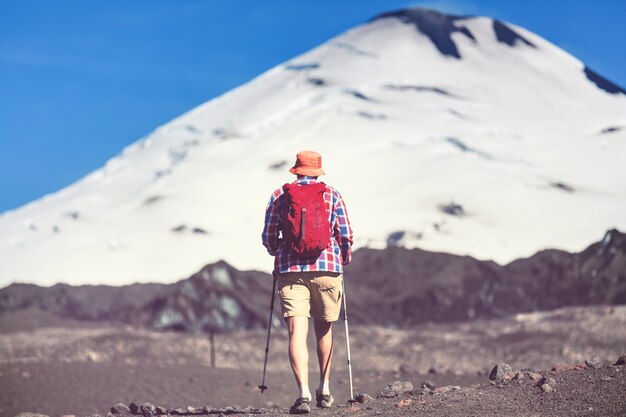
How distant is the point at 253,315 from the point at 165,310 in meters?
1.48

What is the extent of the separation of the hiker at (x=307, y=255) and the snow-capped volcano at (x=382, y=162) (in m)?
21.3

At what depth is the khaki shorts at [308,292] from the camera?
6062mm

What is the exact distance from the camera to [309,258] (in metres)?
6.03

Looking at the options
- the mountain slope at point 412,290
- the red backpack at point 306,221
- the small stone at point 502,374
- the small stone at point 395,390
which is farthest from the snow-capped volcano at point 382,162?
the red backpack at point 306,221

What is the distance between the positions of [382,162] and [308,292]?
26.9 m

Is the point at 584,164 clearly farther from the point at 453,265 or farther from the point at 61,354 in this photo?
the point at 61,354

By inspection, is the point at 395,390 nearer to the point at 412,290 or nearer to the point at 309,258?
the point at 309,258

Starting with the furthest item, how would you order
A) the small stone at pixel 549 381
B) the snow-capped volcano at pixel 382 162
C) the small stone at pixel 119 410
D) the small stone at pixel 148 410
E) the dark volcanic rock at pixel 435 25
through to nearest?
the dark volcanic rock at pixel 435 25 < the snow-capped volcano at pixel 382 162 < the small stone at pixel 119 410 < the small stone at pixel 148 410 < the small stone at pixel 549 381

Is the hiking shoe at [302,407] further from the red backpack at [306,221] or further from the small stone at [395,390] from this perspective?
the small stone at [395,390]

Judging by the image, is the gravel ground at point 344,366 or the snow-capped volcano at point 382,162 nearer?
the gravel ground at point 344,366

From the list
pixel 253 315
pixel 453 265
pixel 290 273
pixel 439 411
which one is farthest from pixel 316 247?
pixel 453 265

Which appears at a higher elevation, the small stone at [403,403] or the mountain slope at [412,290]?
the mountain slope at [412,290]

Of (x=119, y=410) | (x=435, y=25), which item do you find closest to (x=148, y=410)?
(x=119, y=410)

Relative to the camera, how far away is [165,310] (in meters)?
19.7
